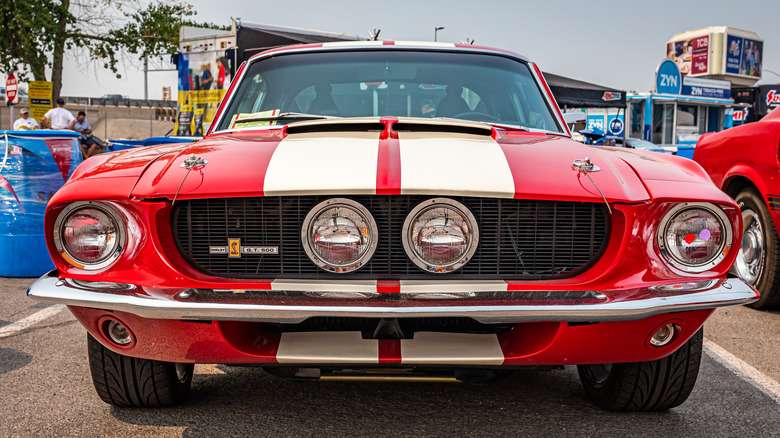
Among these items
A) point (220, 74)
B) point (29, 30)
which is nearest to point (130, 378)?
point (220, 74)

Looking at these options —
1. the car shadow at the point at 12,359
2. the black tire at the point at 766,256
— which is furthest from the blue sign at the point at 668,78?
the car shadow at the point at 12,359

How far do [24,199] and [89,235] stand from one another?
412 centimetres

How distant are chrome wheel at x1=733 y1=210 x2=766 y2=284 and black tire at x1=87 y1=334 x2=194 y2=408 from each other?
372 centimetres

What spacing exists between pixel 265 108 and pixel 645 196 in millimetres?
1836

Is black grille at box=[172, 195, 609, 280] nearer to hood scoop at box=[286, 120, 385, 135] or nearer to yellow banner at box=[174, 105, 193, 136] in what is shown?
hood scoop at box=[286, 120, 385, 135]

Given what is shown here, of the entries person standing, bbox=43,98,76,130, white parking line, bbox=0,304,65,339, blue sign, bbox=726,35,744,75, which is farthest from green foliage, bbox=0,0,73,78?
blue sign, bbox=726,35,744,75

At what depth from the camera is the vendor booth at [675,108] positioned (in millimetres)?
24656

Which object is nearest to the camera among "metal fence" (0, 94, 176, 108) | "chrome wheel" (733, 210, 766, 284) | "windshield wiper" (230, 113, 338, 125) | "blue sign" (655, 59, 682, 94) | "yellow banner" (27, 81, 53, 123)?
"windshield wiper" (230, 113, 338, 125)

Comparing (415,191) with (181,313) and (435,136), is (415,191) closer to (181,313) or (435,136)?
(435,136)

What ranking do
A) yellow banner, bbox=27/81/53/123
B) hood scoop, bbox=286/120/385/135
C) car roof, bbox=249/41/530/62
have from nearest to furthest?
hood scoop, bbox=286/120/385/135, car roof, bbox=249/41/530/62, yellow banner, bbox=27/81/53/123

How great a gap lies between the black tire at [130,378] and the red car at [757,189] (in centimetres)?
338

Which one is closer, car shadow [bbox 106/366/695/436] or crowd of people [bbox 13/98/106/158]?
car shadow [bbox 106/366/695/436]

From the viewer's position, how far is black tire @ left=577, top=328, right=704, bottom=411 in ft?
8.15

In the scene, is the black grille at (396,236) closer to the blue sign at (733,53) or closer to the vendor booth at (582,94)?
the vendor booth at (582,94)
